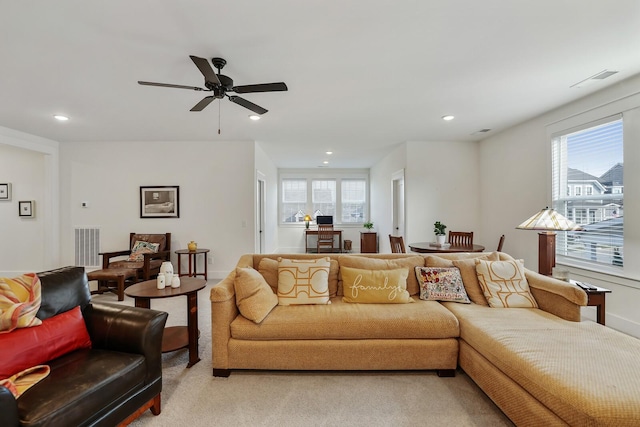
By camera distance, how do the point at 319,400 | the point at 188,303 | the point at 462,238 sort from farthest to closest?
the point at 462,238 < the point at 188,303 < the point at 319,400

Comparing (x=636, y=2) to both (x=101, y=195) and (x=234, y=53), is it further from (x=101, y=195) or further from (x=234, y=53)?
(x=101, y=195)

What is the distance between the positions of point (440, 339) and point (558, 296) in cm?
98

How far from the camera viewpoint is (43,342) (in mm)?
1537

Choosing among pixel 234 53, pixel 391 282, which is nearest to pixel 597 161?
pixel 391 282

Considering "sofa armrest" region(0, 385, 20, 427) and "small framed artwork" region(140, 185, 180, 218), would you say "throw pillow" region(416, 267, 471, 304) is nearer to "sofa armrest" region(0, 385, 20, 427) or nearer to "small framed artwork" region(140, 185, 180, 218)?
"sofa armrest" region(0, 385, 20, 427)

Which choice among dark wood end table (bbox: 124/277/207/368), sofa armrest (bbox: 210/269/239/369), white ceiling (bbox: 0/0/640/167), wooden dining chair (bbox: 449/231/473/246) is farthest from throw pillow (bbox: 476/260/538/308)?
dark wood end table (bbox: 124/277/207/368)

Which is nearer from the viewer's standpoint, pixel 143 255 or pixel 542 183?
pixel 542 183

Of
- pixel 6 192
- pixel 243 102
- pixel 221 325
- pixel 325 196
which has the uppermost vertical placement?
pixel 243 102

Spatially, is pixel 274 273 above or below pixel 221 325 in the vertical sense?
above

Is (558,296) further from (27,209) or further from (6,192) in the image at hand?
(6,192)

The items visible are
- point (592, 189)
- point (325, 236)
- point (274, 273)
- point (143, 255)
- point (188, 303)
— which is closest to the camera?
point (188, 303)

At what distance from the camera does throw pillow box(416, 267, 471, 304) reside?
99.7 inches

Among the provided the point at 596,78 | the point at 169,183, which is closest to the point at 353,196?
the point at 169,183

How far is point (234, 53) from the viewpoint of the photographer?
2336mm
